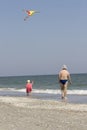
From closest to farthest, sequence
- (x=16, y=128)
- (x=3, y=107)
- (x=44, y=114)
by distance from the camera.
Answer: (x=16, y=128)
(x=44, y=114)
(x=3, y=107)

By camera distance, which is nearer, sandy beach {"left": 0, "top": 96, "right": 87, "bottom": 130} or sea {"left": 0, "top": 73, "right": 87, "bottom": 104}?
→ sandy beach {"left": 0, "top": 96, "right": 87, "bottom": 130}

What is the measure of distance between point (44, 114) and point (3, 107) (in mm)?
1574

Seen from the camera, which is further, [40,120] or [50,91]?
[50,91]

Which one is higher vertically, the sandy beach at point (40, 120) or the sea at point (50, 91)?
the sea at point (50, 91)

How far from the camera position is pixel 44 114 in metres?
14.2

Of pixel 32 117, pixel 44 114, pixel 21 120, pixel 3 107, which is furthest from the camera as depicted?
pixel 3 107

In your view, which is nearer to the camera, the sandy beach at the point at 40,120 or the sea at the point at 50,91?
the sandy beach at the point at 40,120

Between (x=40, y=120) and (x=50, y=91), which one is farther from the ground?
(x=50, y=91)

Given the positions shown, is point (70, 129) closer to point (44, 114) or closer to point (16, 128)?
point (16, 128)

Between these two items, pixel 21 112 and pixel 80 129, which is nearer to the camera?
pixel 80 129

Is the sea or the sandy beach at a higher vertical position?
the sea

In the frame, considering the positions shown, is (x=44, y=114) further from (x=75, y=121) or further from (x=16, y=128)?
(x=16, y=128)

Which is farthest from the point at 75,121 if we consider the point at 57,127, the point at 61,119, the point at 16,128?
the point at 16,128

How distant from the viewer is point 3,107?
1508 centimetres
